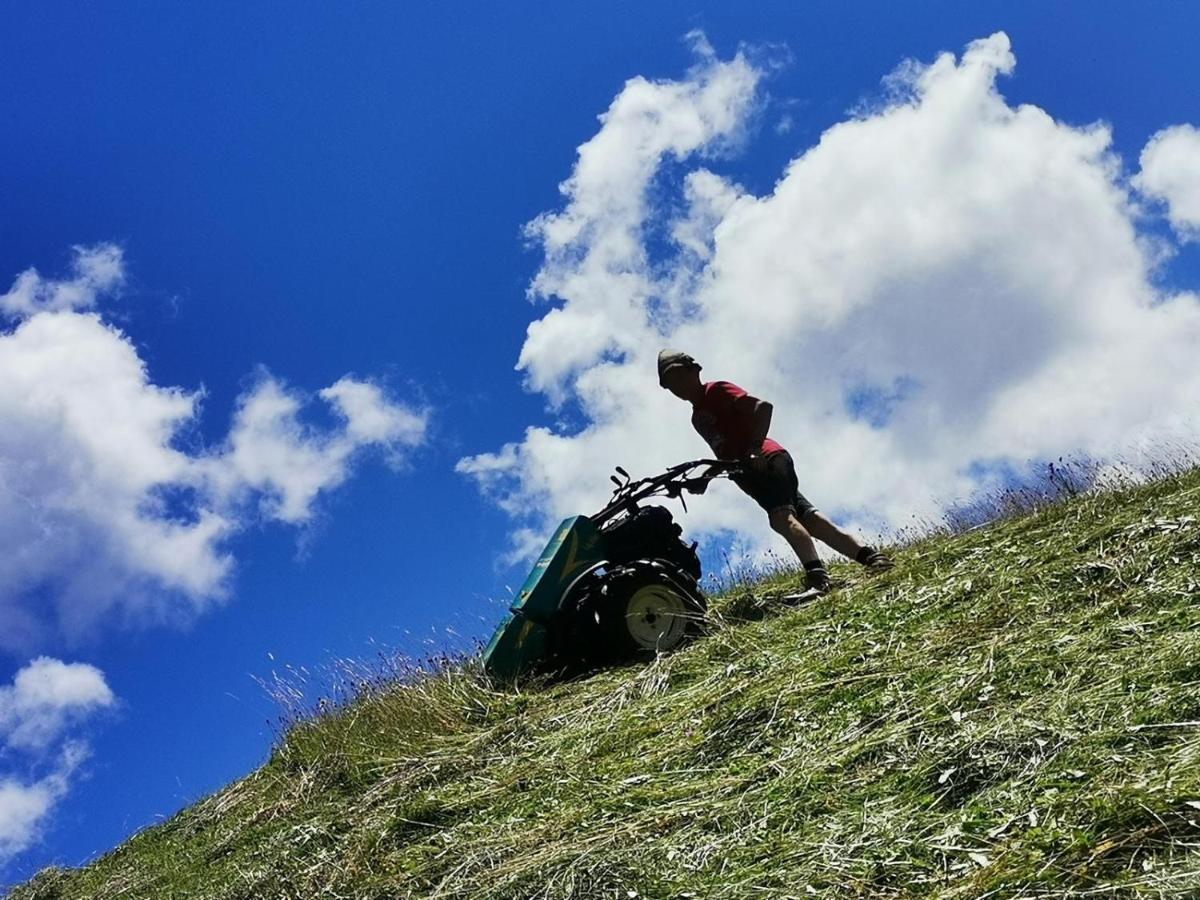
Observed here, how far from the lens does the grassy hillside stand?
8.09ft

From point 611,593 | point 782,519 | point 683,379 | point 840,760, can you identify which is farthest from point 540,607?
point 840,760

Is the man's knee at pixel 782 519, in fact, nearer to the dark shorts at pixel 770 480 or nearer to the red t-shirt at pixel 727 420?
the dark shorts at pixel 770 480

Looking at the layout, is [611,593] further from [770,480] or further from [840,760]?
[840,760]

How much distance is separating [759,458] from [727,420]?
38cm

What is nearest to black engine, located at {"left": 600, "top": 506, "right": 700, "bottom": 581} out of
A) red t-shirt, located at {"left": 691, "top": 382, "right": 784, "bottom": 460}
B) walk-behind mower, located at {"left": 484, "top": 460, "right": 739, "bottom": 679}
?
walk-behind mower, located at {"left": 484, "top": 460, "right": 739, "bottom": 679}

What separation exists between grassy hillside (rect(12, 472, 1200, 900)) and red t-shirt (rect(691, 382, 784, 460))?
0.96 metres

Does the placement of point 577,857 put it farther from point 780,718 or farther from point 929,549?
point 929,549

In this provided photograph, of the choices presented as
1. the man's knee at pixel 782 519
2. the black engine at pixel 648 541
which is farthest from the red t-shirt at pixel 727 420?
the black engine at pixel 648 541

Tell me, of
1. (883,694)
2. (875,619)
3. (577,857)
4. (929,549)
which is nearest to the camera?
(577,857)

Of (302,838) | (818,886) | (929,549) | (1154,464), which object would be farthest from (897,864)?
(1154,464)

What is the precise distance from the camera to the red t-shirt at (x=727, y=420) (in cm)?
658

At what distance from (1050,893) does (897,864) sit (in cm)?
41

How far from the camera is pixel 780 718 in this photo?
Result: 3857 millimetres

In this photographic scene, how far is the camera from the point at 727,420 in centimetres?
669
